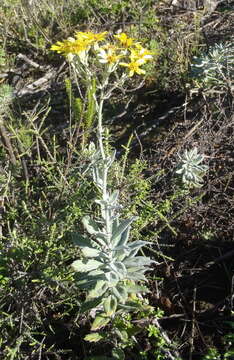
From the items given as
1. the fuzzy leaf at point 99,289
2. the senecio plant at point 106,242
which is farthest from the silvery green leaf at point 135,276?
the fuzzy leaf at point 99,289

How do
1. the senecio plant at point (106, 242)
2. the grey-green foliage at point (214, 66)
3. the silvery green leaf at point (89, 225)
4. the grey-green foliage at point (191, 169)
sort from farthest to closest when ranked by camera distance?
the grey-green foliage at point (214, 66), the grey-green foliage at point (191, 169), the silvery green leaf at point (89, 225), the senecio plant at point (106, 242)

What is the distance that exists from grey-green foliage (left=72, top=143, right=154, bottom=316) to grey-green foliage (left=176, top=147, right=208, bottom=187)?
863 mm

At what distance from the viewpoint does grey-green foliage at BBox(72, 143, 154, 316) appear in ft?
6.09

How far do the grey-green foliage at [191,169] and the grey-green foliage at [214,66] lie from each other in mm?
791

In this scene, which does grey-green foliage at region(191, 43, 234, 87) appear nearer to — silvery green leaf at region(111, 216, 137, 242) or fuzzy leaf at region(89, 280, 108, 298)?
silvery green leaf at region(111, 216, 137, 242)

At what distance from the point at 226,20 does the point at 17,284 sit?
3703mm

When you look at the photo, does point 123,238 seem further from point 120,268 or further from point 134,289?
point 134,289

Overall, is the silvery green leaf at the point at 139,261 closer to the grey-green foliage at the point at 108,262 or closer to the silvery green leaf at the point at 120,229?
the grey-green foliage at the point at 108,262

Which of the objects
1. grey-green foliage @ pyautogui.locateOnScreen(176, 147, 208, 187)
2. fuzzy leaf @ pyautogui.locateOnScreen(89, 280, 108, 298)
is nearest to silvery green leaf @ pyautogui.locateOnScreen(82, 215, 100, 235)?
fuzzy leaf @ pyautogui.locateOnScreen(89, 280, 108, 298)

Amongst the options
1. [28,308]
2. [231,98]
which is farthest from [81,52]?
[231,98]

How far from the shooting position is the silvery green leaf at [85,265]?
180 centimetres

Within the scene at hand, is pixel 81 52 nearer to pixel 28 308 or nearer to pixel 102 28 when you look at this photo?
pixel 28 308

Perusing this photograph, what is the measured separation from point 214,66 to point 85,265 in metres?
2.08

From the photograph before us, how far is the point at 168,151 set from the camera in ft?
10.1
